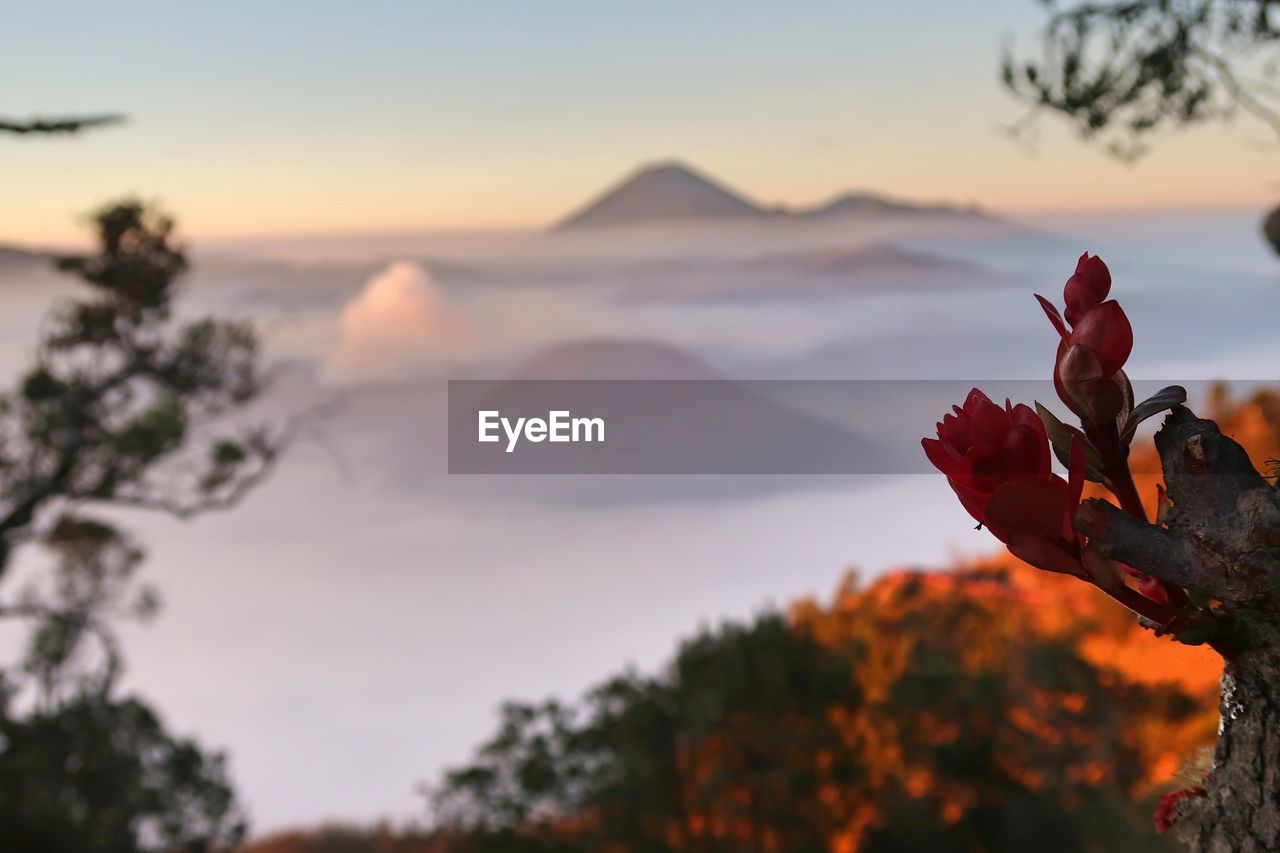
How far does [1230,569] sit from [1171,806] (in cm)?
35

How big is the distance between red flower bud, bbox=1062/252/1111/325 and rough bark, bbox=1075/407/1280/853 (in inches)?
5.1

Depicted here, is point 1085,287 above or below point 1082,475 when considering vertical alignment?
above

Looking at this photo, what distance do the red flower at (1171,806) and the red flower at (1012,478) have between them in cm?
35

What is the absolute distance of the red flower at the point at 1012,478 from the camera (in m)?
0.97

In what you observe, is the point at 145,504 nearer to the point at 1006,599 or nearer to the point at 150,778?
the point at 150,778

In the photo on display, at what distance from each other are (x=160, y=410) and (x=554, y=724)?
11.3ft

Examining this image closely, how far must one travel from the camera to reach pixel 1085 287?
110 cm

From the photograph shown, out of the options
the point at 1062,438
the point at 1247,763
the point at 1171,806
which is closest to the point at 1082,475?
the point at 1062,438

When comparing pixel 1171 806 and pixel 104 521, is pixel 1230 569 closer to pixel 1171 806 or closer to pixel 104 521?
pixel 1171 806

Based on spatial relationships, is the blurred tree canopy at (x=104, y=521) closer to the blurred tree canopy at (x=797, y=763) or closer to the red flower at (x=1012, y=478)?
the blurred tree canopy at (x=797, y=763)

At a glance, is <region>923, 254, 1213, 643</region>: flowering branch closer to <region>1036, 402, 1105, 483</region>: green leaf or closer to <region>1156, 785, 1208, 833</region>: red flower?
<region>1036, 402, 1105, 483</region>: green leaf

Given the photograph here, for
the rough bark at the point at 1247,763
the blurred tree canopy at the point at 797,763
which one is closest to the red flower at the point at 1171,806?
the rough bark at the point at 1247,763

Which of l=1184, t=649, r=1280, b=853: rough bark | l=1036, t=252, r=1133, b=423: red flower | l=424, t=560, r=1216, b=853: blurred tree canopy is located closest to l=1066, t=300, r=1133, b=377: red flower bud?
l=1036, t=252, r=1133, b=423: red flower

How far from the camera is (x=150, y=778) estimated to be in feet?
29.3
